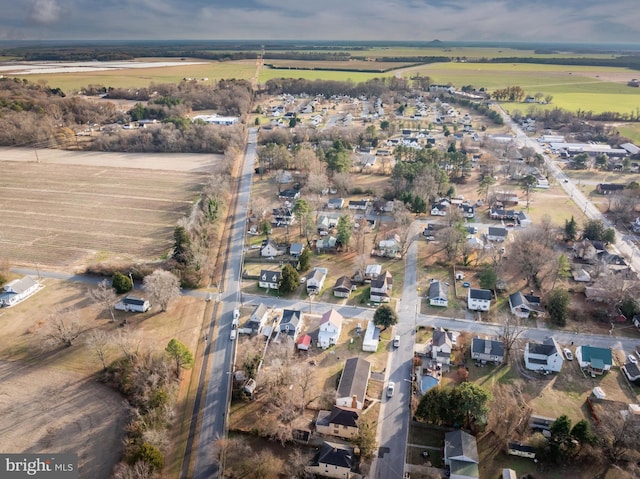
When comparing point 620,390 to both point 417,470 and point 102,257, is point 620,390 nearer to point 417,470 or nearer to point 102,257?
point 417,470

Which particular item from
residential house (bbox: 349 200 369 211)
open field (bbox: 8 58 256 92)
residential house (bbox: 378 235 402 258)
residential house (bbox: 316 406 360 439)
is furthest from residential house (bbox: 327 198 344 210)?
open field (bbox: 8 58 256 92)

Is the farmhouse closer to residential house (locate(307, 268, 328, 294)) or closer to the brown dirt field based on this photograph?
the brown dirt field

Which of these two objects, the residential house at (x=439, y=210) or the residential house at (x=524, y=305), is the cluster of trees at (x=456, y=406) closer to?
the residential house at (x=524, y=305)

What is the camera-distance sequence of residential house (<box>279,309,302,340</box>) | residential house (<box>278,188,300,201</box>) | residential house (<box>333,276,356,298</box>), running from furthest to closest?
residential house (<box>278,188,300,201</box>) → residential house (<box>333,276,356,298</box>) → residential house (<box>279,309,302,340</box>)

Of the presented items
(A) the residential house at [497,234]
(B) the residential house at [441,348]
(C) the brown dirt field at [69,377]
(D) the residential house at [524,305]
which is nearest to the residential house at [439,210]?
(A) the residential house at [497,234]

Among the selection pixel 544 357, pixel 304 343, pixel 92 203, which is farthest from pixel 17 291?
pixel 544 357
